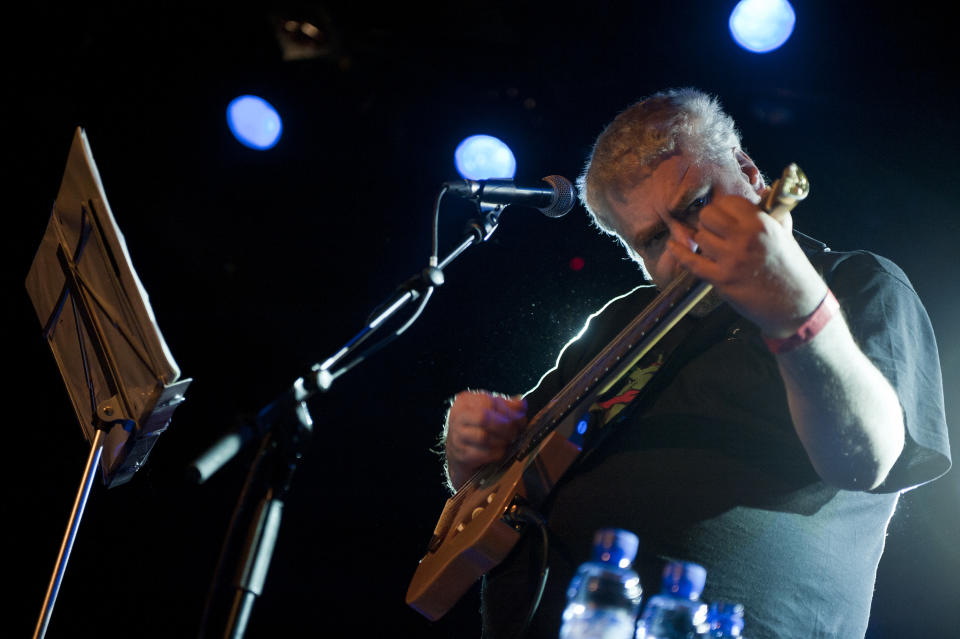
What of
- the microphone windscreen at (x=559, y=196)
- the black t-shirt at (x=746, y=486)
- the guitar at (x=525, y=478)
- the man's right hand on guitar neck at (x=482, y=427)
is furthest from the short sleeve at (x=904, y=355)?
the man's right hand on guitar neck at (x=482, y=427)

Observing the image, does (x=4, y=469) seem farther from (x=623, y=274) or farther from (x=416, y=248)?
(x=623, y=274)

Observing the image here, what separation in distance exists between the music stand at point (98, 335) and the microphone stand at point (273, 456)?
552mm

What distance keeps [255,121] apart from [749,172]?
2.83 metres

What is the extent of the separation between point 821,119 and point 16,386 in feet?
13.8

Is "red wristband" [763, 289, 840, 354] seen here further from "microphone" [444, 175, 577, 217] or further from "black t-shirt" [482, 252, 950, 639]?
"microphone" [444, 175, 577, 217]

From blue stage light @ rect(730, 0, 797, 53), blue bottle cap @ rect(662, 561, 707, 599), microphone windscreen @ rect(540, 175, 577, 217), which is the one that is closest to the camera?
blue bottle cap @ rect(662, 561, 707, 599)

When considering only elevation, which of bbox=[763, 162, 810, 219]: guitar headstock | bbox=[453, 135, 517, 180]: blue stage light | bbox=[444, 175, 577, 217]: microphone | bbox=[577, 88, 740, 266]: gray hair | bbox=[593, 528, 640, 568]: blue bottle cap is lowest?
bbox=[593, 528, 640, 568]: blue bottle cap

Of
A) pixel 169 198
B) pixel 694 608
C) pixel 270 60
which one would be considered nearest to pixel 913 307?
pixel 694 608

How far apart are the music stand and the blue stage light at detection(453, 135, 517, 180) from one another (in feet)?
6.77

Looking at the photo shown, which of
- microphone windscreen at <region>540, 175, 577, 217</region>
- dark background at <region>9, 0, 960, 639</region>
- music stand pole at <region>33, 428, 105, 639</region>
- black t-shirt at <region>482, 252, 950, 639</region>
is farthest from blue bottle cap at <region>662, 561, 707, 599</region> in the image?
dark background at <region>9, 0, 960, 639</region>

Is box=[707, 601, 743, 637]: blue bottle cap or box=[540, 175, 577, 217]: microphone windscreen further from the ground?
box=[540, 175, 577, 217]: microphone windscreen

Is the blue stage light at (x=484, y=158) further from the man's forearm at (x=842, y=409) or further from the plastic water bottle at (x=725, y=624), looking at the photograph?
the plastic water bottle at (x=725, y=624)

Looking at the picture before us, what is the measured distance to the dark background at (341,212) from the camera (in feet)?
9.87

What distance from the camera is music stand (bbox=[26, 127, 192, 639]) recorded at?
67.0 inches
